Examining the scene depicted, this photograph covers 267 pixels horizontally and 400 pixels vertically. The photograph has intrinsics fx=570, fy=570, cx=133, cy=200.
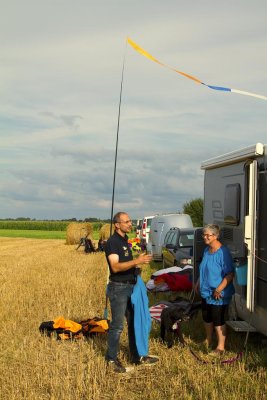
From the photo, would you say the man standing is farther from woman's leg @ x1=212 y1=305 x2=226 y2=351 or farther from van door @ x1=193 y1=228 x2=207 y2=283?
van door @ x1=193 y1=228 x2=207 y2=283

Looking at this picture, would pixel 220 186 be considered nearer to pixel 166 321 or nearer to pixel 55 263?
pixel 166 321

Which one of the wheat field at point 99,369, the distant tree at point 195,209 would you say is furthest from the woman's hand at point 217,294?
the distant tree at point 195,209

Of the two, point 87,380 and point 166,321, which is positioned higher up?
point 166,321

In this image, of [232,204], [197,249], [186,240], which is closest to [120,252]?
[232,204]

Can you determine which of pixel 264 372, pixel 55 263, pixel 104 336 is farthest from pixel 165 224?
pixel 264 372

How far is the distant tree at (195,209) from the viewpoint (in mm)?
41616

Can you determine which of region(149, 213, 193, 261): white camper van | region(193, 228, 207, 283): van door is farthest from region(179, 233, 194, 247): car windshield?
region(193, 228, 207, 283): van door

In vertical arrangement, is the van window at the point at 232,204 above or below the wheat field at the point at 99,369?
above

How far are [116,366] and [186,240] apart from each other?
9569mm

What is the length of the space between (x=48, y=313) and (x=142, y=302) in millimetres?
3597

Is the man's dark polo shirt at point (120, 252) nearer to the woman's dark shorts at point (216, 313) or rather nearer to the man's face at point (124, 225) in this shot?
the man's face at point (124, 225)

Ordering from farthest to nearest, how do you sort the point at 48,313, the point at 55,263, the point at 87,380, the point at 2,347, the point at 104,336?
the point at 55,263
the point at 48,313
the point at 104,336
the point at 2,347
the point at 87,380

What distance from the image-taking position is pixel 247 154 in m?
7.34

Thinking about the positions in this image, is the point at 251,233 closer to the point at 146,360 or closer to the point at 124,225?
the point at 124,225
